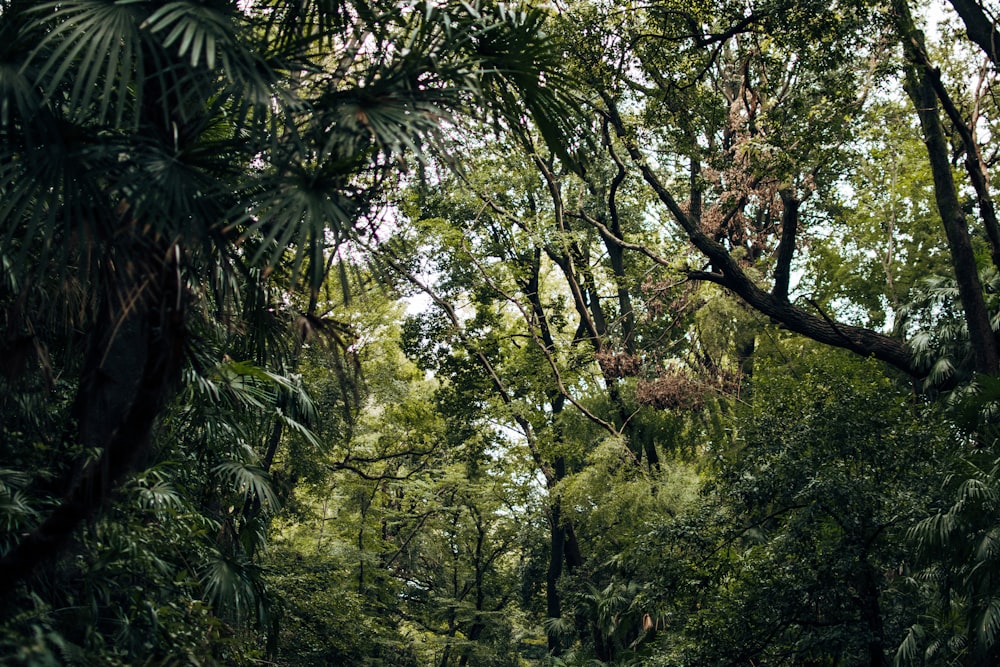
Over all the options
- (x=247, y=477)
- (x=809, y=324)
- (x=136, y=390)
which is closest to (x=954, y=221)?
(x=809, y=324)

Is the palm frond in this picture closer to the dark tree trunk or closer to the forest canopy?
the forest canopy

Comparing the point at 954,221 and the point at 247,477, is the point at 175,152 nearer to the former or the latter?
the point at 247,477

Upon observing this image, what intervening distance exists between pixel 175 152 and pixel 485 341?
42.5 ft

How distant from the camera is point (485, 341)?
1653 cm

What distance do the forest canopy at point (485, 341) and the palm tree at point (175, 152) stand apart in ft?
0.07

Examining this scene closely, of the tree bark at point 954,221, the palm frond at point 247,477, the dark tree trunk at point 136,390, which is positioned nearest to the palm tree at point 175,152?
the dark tree trunk at point 136,390

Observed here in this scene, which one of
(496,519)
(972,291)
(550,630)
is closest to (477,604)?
(496,519)

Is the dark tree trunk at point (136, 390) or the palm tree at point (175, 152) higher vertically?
the palm tree at point (175, 152)

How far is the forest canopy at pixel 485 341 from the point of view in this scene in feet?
11.8

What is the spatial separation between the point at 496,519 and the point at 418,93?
54.2 ft

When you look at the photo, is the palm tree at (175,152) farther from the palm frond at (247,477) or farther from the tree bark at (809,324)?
the tree bark at (809,324)

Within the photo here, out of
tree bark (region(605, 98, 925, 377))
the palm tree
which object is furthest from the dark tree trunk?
tree bark (region(605, 98, 925, 377))

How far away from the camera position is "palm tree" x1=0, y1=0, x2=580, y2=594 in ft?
10.9

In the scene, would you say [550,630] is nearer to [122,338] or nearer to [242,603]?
[242,603]
